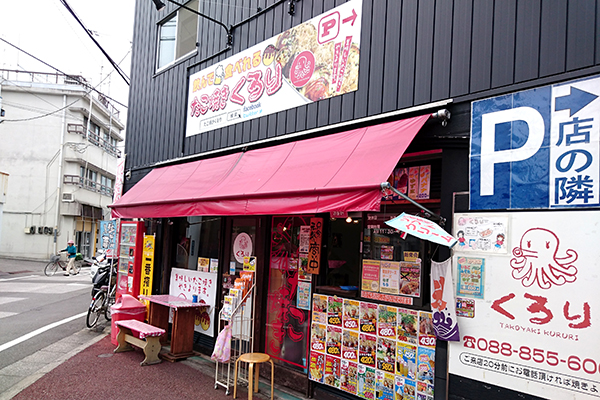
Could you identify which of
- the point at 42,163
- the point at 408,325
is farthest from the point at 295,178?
the point at 42,163

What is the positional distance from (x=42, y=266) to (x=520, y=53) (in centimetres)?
3039

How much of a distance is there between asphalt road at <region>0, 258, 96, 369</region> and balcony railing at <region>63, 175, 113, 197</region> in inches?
444

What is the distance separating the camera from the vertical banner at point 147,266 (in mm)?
9648

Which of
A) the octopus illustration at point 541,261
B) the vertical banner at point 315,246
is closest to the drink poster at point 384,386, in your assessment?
the vertical banner at point 315,246

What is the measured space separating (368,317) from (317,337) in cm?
98

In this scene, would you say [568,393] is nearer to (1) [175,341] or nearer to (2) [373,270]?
(2) [373,270]

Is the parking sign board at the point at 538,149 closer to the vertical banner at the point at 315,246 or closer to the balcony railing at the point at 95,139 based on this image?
the vertical banner at the point at 315,246

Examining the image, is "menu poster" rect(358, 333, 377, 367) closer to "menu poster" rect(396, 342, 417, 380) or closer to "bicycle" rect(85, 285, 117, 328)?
"menu poster" rect(396, 342, 417, 380)

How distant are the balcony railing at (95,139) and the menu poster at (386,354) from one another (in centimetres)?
3070

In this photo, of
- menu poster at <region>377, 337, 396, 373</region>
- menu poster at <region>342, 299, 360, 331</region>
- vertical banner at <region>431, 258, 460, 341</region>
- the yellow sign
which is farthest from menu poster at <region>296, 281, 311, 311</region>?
the yellow sign

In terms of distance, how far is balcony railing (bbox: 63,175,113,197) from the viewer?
30.9 m

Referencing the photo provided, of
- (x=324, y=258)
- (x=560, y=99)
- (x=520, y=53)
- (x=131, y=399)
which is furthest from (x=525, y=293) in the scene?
(x=131, y=399)

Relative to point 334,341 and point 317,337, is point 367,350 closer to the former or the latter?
Result: point 334,341

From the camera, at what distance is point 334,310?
584cm
